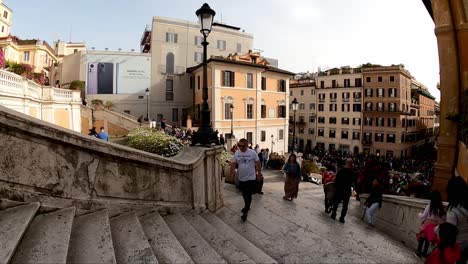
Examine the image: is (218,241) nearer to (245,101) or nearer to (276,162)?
(276,162)

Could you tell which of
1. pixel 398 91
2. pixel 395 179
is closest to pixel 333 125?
pixel 398 91

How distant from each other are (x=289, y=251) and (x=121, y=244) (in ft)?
8.15

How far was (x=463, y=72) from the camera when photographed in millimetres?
8367

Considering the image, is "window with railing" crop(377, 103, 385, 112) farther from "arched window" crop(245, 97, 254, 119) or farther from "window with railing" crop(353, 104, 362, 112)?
"arched window" crop(245, 97, 254, 119)

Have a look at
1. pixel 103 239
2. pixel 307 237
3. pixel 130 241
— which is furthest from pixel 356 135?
pixel 103 239

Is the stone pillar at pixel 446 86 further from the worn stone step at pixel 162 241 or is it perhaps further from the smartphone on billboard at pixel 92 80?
the smartphone on billboard at pixel 92 80

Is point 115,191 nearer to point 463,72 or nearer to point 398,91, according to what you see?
point 463,72

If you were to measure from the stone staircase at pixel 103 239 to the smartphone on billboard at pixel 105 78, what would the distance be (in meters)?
34.0

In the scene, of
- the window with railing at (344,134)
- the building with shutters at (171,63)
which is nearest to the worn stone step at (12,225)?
the building with shutters at (171,63)

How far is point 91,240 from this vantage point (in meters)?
2.89

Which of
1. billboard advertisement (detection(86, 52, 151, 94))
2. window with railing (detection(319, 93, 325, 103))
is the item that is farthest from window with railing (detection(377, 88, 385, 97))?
billboard advertisement (detection(86, 52, 151, 94))

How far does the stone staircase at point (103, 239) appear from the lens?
248 centimetres

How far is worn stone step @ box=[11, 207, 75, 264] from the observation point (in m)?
2.36

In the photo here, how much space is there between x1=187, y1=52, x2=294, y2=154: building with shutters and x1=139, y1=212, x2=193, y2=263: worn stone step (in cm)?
2575
